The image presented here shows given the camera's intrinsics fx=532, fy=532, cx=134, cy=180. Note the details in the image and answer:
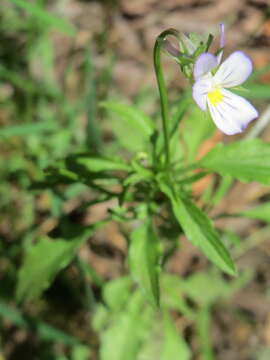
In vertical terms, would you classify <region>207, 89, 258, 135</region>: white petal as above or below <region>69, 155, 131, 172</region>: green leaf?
above

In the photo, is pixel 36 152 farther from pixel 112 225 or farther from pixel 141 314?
pixel 141 314

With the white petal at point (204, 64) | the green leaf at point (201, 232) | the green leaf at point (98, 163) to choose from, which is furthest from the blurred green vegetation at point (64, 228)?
the white petal at point (204, 64)

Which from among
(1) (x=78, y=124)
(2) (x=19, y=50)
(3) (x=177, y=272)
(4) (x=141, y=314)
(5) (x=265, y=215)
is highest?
(2) (x=19, y=50)

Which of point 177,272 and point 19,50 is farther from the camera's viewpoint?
point 19,50

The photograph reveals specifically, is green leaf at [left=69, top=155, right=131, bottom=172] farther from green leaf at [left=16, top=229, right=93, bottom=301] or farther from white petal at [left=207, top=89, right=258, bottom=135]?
white petal at [left=207, top=89, right=258, bottom=135]

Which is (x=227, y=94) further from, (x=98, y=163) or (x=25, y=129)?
(x=25, y=129)

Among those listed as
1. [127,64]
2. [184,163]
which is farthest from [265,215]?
[127,64]

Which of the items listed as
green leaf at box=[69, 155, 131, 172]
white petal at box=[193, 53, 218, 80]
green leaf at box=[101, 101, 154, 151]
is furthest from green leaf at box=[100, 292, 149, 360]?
white petal at box=[193, 53, 218, 80]

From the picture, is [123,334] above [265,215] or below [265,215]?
below
